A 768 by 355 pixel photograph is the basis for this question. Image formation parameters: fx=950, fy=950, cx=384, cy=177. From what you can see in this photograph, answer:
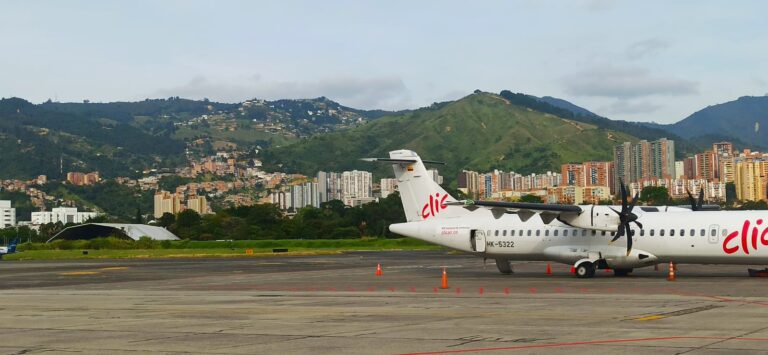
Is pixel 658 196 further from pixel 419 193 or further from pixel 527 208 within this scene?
pixel 527 208

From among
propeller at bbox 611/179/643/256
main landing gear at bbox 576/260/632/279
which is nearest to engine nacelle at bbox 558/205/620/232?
propeller at bbox 611/179/643/256

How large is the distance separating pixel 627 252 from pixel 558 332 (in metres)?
20.4

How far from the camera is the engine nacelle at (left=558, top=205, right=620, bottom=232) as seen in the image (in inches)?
1465

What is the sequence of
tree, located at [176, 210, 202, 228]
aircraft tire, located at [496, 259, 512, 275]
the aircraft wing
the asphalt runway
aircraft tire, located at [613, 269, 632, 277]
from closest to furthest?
the asphalt runway < the aircraft wing < aircraft tire, located at [613, 269, 632, 277] < aircraft tire, located at [496, 259, 512, 275] < tree, located at [176, 210, 202, 228]

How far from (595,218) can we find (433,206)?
851 cm

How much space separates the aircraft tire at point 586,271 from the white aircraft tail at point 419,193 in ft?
22.9

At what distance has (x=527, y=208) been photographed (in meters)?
37.6

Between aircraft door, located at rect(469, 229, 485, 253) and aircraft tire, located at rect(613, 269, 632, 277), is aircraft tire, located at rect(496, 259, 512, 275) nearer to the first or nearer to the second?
aircraft door, located at rect(469, 229, 485, 253)

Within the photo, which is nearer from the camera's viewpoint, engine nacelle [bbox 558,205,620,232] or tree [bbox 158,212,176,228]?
engine nacelle [bbox 558,205,620,232]

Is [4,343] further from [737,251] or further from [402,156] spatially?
[402,156]

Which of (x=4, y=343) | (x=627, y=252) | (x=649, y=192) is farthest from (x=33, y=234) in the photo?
(x=4, y=343)

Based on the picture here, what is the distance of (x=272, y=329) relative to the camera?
1947cm

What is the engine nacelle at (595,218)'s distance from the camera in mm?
37219

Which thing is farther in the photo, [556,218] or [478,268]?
[478,268]
